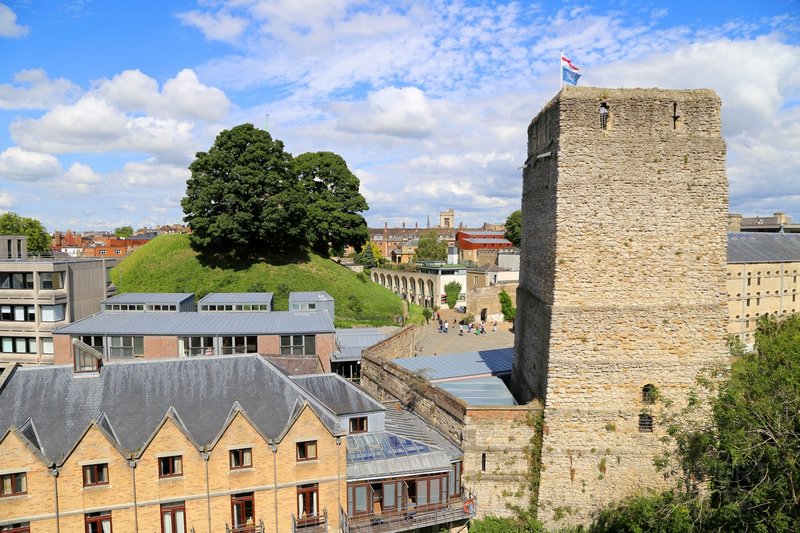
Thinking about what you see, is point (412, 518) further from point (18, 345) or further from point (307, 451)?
point (18, 345)

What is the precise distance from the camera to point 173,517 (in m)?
16.6

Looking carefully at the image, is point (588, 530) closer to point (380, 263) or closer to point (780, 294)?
point (780, 294)

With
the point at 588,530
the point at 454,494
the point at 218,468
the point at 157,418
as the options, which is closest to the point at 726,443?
the point at 588,530

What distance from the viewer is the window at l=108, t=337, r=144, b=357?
2744 cm

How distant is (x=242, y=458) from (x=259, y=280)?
3076 centimetres

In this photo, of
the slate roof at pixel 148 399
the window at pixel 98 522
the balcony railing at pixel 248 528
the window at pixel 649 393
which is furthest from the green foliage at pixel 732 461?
the window at pixel 98 522

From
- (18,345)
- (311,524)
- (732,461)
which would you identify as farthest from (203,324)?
(732,461)

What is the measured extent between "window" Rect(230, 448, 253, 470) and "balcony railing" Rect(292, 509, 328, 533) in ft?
7.92

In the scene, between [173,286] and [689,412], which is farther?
[173,286]

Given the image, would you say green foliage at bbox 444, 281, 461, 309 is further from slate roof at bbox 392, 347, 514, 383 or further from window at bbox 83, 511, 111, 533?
window at bbox 83, 511, 111, 533

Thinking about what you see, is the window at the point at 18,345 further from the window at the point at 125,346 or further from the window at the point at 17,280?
the window at the point at 125,346

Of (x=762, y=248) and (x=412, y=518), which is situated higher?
(x=762, y=248)

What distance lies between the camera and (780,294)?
147ft

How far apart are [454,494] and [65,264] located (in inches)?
1108
